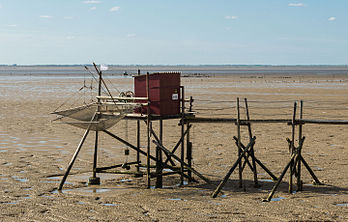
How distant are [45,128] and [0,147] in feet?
18.2

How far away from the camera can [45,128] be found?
27719 mm

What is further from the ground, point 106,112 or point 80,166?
point 106,112

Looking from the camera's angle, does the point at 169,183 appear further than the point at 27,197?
Yes

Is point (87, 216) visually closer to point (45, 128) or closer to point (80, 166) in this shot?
point (80, 166)

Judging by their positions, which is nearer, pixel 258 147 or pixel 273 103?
pixel 258 147

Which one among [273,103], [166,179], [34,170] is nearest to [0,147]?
[34,170]

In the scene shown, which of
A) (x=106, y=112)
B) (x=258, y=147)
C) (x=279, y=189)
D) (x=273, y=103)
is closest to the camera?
(x=279, y=189)

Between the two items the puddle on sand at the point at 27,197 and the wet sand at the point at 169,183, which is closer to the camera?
the wet sand at the point at 169,183

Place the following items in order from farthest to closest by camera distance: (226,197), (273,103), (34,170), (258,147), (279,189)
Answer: (273,103)
(258,147)
(34,170)
(279,189)
(226,197)

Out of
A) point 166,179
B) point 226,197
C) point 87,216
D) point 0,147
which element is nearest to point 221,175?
point 166,179

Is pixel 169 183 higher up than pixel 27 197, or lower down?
lower down

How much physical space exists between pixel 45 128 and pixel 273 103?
63.6 feet

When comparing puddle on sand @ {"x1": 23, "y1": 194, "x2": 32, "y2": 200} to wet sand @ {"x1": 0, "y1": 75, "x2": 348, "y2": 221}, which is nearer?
wet sand @ {"x1": 0, "y1": 75, "x2": 348, "y2": 221}

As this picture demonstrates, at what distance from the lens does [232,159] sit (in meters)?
19.8
